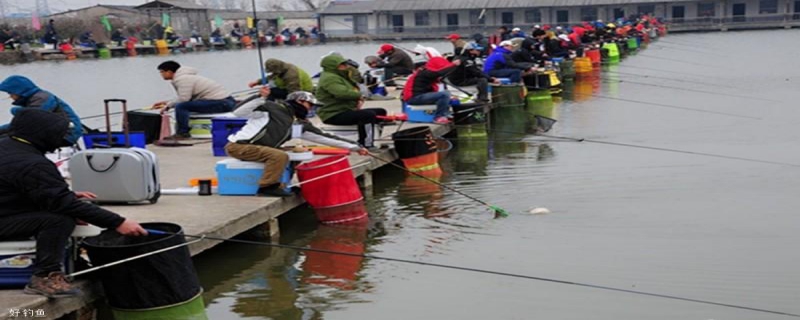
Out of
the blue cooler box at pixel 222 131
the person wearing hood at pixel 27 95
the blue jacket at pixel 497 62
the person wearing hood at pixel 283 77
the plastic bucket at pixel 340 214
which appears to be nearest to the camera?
the person wearing hood at pixel 27 95

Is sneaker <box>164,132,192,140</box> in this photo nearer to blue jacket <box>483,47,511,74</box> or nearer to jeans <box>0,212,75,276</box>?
jeans <box>0,212,75,276</box>

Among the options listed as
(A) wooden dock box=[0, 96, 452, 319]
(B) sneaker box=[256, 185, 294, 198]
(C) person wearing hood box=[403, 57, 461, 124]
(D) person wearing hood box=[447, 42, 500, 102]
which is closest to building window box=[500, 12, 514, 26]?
(D) person wearing hood box=[447, 42, 500, 102]

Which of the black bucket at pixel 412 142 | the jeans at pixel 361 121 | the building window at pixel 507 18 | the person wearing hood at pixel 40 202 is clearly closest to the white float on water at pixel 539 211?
Result: the black bucket at pixel 412 142

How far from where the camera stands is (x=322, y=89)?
1066 centimetres

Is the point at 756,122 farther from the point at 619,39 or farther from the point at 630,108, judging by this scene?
the point at 619,39

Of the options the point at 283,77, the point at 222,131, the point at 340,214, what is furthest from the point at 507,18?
the point at 340,214

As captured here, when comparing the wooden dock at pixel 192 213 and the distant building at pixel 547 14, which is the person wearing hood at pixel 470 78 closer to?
the wooden dock at pixel 192 213

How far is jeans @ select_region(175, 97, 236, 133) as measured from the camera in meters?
11.4

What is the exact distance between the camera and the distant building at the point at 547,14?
191ft

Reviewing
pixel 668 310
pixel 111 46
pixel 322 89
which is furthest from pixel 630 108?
pixel 111 46

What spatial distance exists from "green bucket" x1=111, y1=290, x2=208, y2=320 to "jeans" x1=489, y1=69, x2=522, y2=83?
513 inches

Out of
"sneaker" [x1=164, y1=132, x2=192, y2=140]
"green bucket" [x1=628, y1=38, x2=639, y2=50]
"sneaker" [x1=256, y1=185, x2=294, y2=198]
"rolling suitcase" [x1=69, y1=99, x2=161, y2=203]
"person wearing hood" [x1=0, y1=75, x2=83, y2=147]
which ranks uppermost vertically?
"person wearing hood" [x1=0, y1=75, x2=83, y2=147]

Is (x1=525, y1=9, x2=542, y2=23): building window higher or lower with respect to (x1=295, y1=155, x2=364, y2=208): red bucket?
lower

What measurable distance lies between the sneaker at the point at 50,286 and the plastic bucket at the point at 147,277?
0.27 meters
